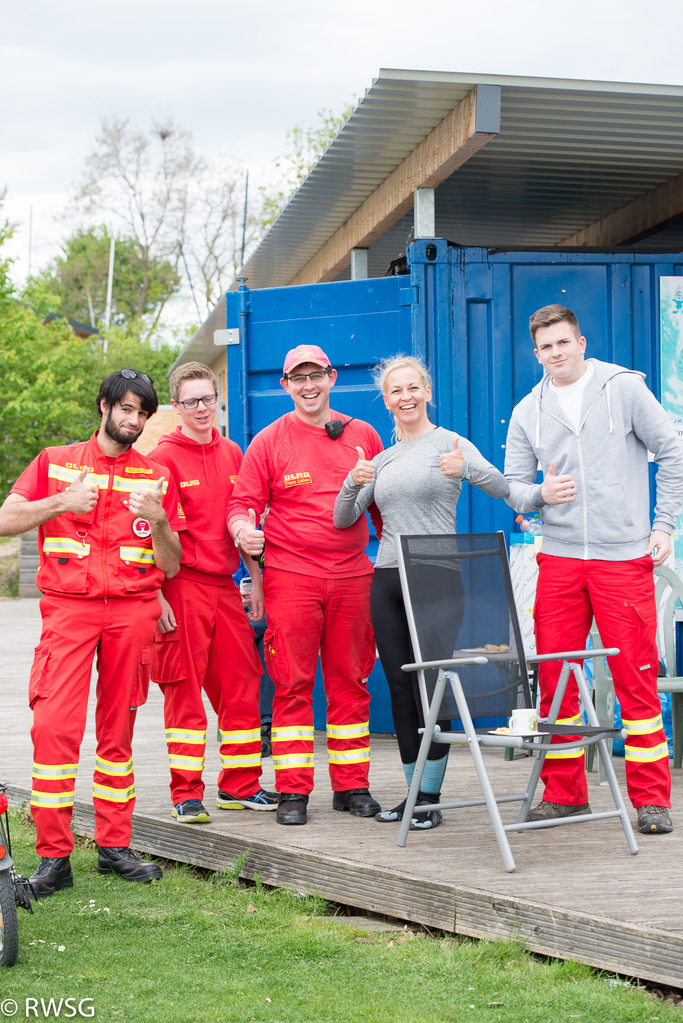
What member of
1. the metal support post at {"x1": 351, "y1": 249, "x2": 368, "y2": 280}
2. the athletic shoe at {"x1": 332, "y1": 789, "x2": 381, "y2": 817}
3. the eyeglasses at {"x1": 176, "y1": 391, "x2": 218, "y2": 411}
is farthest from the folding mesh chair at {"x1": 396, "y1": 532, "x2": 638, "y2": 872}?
the metal support post at {"x1": 351, "y1": 249, "x2": 368, "y2": 280}

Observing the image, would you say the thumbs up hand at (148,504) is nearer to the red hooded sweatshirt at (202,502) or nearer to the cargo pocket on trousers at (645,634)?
the red hooded sweatshirt at (202,502)

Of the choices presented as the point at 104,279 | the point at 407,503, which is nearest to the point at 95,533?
the point at 407,503

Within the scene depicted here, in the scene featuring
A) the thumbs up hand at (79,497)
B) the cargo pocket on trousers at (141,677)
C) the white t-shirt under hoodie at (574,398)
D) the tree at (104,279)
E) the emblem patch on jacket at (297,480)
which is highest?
the tree at (104,279)

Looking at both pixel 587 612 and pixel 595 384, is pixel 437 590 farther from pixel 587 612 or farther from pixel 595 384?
pixel 595 384

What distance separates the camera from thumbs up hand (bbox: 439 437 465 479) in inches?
155

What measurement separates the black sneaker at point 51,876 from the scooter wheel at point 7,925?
0.65 meters

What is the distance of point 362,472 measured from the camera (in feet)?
13.3

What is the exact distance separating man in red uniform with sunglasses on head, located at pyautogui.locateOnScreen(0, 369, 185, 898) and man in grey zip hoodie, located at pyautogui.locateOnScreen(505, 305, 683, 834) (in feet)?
4.96

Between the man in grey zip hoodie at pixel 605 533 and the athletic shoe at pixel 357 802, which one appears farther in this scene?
the athletic shoe at pixel 357 802

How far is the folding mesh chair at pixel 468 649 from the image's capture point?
3754 mm

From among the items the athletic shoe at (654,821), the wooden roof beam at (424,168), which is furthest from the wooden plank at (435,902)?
the wooden roof beam at (424,168)

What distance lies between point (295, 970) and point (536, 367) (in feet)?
12.4

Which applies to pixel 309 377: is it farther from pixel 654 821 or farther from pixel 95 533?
pixel 654 821

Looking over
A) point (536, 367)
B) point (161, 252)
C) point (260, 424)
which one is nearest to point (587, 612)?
point (536, 367)
